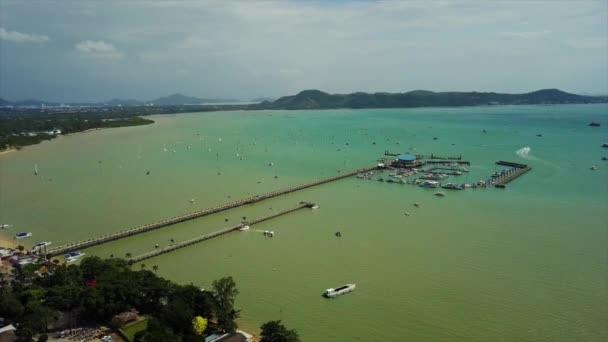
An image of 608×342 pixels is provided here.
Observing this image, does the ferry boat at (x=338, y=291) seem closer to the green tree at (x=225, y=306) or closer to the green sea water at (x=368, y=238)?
the green sea water at (x=368, y=238)

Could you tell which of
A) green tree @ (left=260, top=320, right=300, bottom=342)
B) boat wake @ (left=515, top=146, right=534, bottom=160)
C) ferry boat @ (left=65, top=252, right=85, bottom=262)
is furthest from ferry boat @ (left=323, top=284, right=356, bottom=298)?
boat wake @ (left=515, top=146, right=534, bottom=160)

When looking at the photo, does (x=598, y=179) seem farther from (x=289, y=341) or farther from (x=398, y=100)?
(x=398, y=100)

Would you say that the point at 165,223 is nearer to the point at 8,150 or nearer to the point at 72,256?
the point at 72,256

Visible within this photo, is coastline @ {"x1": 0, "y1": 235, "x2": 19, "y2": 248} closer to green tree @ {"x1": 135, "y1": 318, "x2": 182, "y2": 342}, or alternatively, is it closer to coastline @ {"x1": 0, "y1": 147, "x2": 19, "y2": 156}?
green tree @ {"x1": 135, "y1": 318, "x2": 182, "y2": 342}

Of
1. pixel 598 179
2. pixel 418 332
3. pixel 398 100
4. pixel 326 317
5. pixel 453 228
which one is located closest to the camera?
pixel 418 332

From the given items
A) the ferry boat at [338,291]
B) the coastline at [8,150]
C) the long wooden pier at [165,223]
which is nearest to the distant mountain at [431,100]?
the coastline at [8,150]

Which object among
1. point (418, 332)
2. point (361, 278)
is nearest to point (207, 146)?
point (361, 278)
